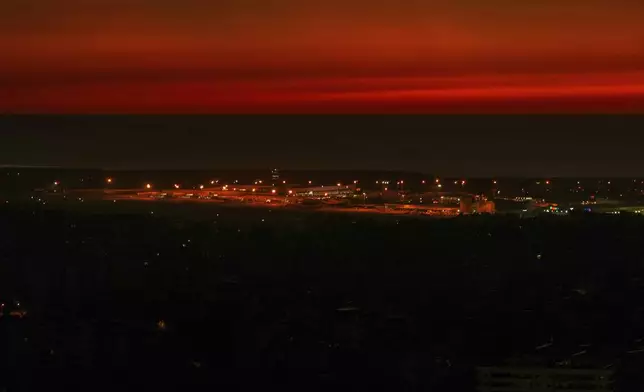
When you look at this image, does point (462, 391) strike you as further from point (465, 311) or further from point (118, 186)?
point (118, 186)

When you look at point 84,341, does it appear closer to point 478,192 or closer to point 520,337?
point 520,337

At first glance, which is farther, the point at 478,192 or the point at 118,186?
the point at 118,186

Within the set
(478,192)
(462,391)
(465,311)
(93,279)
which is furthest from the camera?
(478,192)

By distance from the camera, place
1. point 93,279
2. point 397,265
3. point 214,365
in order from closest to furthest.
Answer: point 214,365, point 93,279, point 397,265

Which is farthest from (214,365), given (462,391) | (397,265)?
(397,265)

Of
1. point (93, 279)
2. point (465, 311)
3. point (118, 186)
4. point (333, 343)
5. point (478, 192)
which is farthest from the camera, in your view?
point (118, 186)

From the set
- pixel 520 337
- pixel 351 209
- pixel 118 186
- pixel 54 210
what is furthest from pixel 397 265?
pixel 118 186
